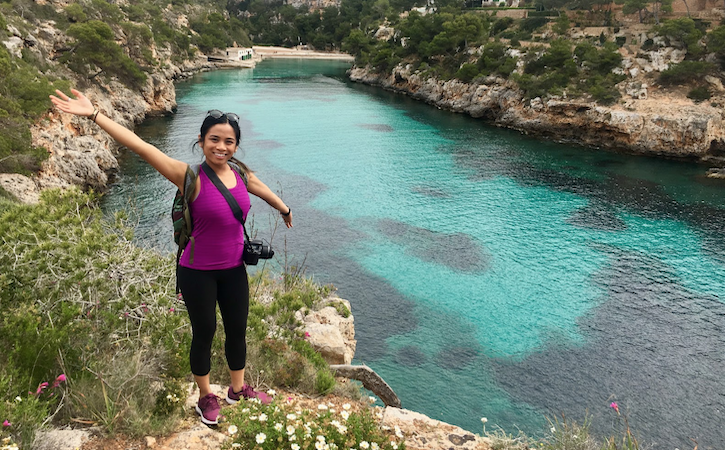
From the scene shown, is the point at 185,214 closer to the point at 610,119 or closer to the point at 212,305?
the point at 212,305

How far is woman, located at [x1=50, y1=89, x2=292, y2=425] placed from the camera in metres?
3.23

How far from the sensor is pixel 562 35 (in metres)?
42.8

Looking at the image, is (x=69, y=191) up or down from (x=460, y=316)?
up

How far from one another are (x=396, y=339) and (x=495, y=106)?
104 ft

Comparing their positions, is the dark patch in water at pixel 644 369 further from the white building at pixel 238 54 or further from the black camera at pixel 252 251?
the white building at pixel 238 54

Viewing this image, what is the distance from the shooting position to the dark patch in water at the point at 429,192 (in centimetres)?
2243

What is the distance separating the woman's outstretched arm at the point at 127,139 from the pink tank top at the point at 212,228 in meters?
0.17

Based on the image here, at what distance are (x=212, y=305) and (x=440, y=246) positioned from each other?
14.3m

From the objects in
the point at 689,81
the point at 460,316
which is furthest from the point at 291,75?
the point at 460,316

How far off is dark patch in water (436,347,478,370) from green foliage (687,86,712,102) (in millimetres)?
28290

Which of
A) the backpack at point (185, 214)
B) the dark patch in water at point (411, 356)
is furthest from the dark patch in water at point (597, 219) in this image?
the backpack at point (185, 214)

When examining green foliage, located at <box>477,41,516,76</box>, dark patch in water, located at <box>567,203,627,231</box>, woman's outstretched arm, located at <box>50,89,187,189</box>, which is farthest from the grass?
green foliage, located at <box>477,41,516,76</box>

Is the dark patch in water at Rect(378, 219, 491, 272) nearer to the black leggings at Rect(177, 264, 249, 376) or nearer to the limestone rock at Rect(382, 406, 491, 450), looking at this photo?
the limestone rock at Rect(382, 406, 491, 450)

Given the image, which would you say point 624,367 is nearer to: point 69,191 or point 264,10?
point 69,191
